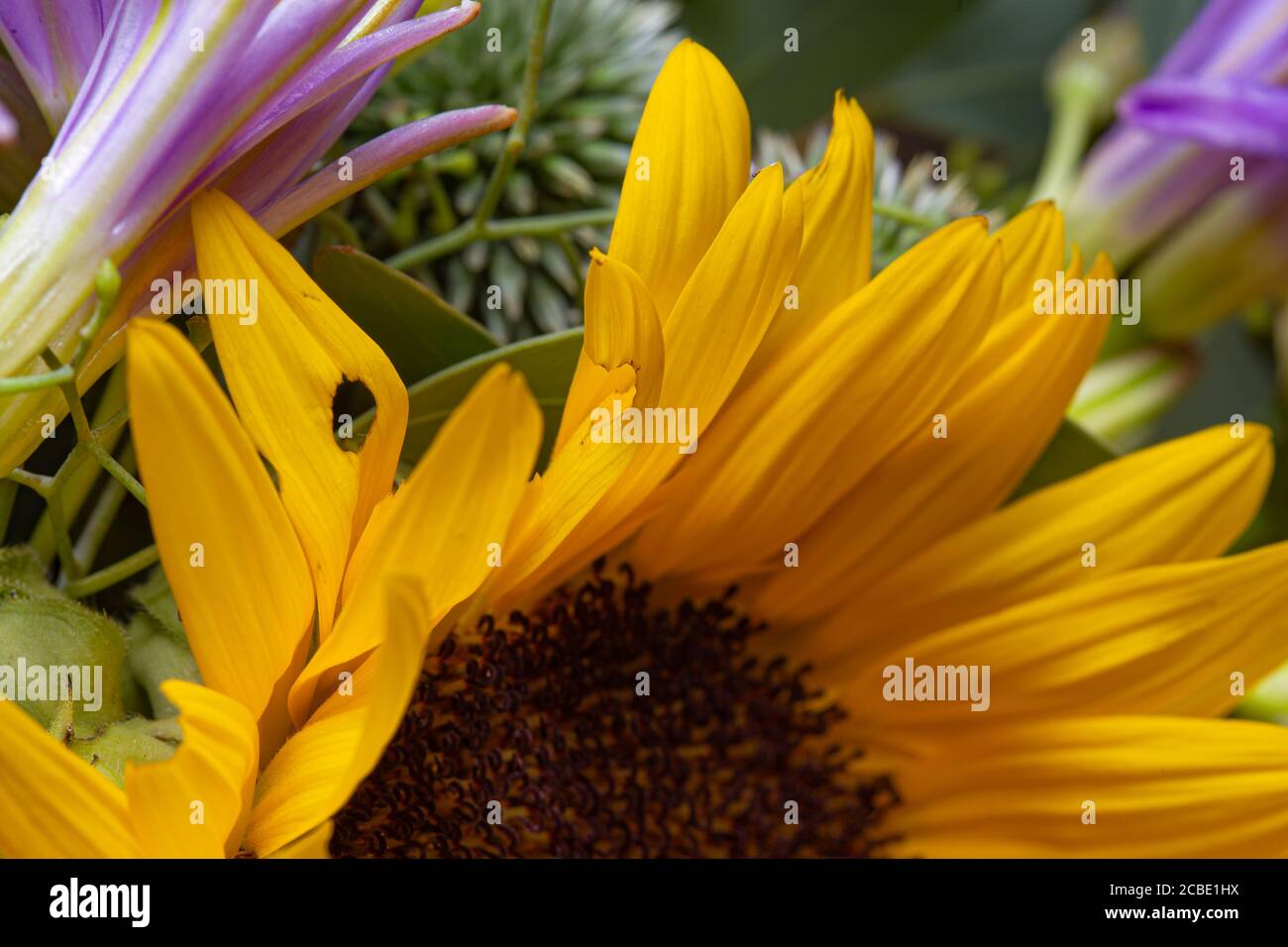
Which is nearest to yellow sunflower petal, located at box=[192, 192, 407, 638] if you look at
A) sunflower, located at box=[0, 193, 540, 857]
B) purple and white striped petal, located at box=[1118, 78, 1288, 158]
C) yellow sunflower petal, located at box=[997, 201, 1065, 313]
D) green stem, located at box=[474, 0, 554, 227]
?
sunflower, located at box=[0, 193, 540, 857]

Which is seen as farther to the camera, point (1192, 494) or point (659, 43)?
point (659, 43)

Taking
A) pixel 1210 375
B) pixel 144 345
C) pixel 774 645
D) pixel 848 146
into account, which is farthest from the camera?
pixel 1210 375

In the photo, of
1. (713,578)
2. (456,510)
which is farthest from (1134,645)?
(456,510)

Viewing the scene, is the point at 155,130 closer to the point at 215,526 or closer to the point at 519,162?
the point at 215,526

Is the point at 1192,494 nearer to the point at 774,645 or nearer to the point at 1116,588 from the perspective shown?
the point at 1116,588

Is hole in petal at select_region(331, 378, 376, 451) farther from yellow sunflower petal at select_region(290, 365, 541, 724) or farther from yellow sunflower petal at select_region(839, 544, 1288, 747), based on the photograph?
yellow sunflower petal at select_region(839, 544, 1288, 747)
